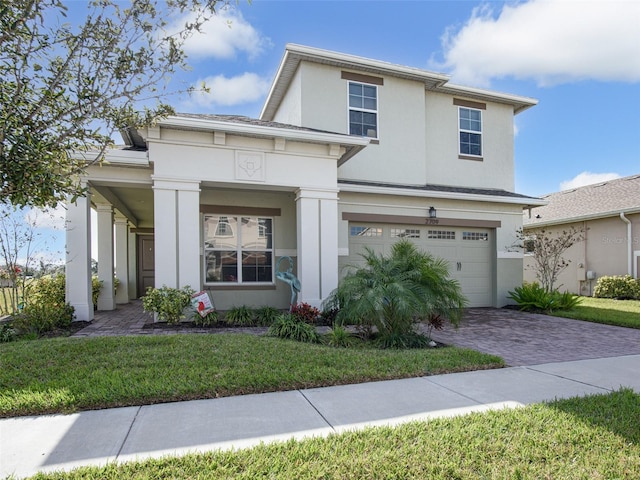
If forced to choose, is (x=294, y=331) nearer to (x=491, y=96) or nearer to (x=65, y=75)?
(x=65, y=75)

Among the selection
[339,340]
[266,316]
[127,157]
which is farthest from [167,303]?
[339,340]

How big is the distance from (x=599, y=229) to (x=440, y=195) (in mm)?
9643

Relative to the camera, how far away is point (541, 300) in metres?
11.5

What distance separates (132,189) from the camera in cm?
989

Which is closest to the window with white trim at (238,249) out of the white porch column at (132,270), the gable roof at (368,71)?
the gable roof at (368,71)

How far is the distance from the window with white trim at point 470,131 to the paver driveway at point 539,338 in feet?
19.0

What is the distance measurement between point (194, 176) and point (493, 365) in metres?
6.92

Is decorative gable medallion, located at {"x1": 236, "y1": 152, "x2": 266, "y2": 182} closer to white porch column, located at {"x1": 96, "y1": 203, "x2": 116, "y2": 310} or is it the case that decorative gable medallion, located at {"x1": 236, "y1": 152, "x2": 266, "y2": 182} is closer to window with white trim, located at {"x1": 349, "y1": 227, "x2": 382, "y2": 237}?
window with white trim, located at {"x1": 349, "y1": 227, "x2": 382, "y2": 237}

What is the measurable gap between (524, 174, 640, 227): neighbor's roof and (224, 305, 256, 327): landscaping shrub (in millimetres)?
13313

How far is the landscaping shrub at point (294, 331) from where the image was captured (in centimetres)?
690

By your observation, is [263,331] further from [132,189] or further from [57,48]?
[57,48]

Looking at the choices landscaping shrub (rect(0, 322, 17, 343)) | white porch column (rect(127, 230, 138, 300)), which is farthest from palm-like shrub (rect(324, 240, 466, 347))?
white porch column (rect(127, 230, 138, 300))

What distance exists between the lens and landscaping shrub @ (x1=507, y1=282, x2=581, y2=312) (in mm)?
11445

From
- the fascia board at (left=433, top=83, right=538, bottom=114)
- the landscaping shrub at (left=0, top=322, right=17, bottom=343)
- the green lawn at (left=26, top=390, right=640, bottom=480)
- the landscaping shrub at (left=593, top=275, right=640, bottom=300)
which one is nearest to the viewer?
the green lawn at (left=26, top=390, right=640, bottom=480)
